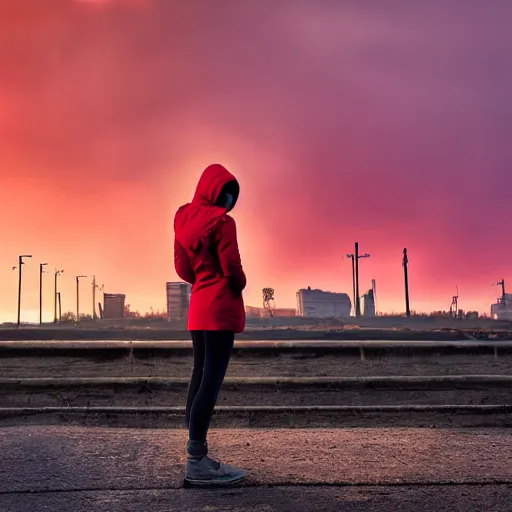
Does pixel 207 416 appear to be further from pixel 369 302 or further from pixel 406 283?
pixel 369 302

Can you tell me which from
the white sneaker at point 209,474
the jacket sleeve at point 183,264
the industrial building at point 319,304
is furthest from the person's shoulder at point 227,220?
the industrial building at point 319,304

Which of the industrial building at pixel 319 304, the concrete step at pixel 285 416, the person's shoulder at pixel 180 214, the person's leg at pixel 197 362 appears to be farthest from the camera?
the industrial building at pixel 319 304

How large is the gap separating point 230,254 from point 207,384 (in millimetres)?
819

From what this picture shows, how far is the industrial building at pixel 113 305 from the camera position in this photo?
264ft

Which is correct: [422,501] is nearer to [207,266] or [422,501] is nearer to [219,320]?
[219,320]

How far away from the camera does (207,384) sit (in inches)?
160

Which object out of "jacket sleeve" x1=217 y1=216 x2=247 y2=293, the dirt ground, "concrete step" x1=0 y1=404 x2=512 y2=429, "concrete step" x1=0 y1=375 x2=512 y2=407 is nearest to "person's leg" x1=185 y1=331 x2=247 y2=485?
"jacket sleeve" x1=217 y1=216 x2=247 y2=293

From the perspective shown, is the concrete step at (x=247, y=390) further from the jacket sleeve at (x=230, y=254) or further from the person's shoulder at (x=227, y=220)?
the person's shoulder at (x=227, y=220)

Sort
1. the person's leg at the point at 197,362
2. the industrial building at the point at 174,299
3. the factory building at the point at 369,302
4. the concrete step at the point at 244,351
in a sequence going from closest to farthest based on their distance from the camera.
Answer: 1. the person's leg at the point at 197,362
2. the concrete step at the point at 244,351
3. the industrial building at the point at 174,299
4. the factory building at the point at 369,302

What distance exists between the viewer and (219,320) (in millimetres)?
3955

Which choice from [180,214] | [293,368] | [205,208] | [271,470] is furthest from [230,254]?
[293,368]

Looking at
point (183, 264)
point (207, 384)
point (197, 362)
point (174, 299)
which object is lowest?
point (207, 384)

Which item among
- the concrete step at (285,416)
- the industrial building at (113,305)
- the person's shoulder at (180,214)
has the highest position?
the industrial building at (113,305)

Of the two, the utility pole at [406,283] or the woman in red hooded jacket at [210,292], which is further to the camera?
the utility pole at [406,283]
